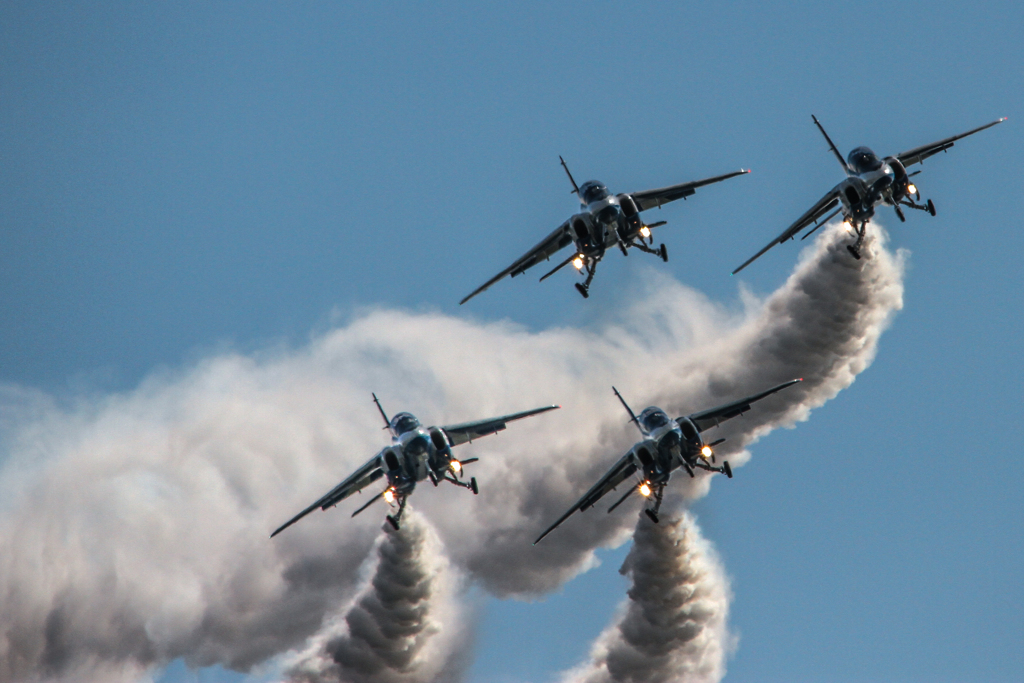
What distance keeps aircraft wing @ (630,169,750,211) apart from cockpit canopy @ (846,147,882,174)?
24.4 ft

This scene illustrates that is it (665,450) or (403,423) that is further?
(403,423)

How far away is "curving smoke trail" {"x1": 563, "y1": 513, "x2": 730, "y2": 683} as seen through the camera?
7869cm

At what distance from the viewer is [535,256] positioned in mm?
82562

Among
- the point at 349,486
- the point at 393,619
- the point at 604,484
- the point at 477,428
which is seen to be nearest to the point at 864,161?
the point at 604,484

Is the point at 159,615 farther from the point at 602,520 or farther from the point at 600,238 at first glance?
the point at 600,238

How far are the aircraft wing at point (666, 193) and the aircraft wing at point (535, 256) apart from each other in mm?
5340

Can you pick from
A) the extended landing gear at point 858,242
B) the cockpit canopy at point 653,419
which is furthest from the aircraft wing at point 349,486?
the extended landing gear at point 858,242

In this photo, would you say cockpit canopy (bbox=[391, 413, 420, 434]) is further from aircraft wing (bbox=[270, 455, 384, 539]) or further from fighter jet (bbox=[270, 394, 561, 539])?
aircraft wing (bbox=[270, 455, 384, 539])

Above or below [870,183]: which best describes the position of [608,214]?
above

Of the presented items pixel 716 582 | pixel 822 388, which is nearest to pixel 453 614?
pixel 716 582

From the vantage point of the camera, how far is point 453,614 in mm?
90125

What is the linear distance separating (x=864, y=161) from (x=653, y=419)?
19.2 m

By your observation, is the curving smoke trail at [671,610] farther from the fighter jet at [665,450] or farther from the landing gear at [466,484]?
the landing gear at [466,484]

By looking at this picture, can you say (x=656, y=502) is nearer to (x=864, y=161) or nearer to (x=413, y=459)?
(x=413, y=459)
